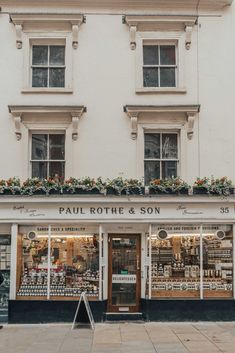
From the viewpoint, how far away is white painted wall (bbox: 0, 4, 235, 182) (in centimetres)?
1509

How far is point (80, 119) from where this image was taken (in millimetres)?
15148

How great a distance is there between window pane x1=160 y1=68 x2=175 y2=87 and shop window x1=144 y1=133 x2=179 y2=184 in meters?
1.52

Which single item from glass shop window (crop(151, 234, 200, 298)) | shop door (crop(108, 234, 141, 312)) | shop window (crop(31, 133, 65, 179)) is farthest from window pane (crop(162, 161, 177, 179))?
shop window (crop(31, 133, 65, 179))

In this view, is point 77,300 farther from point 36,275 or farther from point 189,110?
point 189,110

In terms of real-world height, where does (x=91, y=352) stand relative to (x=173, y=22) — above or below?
below

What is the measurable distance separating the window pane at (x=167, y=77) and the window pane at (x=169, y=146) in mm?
1555

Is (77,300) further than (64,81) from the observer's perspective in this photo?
No

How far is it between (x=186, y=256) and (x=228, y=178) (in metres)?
2.60

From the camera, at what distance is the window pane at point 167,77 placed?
15585 millimetres

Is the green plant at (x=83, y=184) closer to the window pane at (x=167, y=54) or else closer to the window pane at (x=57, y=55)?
the window pane at (x=57, y=55)

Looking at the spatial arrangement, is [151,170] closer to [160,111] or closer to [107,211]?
[160,111]

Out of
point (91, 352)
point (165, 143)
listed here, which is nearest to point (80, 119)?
point (165, 143)

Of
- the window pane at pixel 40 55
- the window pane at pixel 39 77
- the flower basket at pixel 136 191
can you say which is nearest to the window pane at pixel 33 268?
the flower basket at pixel 136 191

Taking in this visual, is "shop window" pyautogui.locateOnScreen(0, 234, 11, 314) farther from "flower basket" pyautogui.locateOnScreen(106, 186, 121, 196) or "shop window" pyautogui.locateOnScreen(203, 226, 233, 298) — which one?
"shop window" pyautogui.locateOnScreen(203, 226, 233, 298)
